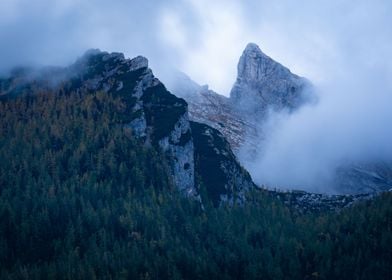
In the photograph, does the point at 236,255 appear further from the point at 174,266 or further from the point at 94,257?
the point at 94,257

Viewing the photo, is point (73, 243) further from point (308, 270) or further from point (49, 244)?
point (308, 270)

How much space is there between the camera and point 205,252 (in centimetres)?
19600

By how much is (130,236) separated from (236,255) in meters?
38.4

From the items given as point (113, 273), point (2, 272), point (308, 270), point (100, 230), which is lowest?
point (2, 272)

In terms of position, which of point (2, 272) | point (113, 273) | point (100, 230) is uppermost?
point (100, 230)

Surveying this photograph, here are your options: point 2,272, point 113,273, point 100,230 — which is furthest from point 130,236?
point 2,272

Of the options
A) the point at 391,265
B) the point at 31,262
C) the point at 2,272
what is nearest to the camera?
the point at 2,272

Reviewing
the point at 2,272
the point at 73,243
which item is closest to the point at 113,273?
the point at 73,243

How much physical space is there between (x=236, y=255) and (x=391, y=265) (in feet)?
172

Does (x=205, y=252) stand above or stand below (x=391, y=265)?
below

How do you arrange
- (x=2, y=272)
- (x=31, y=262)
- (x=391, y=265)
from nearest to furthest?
(x=2, y=272) < (x=31, y=262) < (x=391, y=265)

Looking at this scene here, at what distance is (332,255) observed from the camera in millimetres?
197125

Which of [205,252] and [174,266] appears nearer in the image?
[174,266]

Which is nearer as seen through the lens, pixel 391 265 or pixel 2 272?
pixel 2 272
